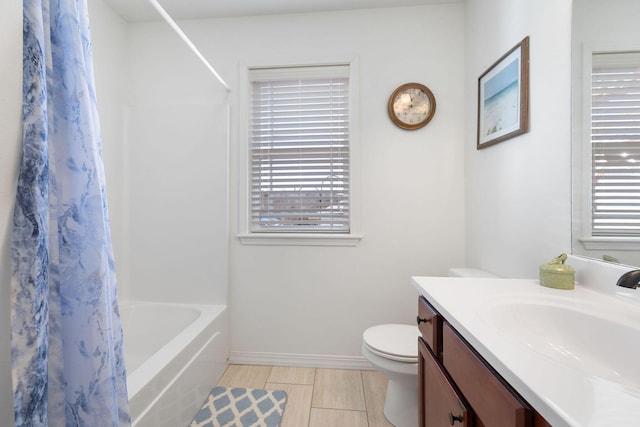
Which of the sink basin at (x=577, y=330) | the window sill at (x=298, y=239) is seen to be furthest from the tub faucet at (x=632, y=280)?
the window sill at (x=298, y=239)

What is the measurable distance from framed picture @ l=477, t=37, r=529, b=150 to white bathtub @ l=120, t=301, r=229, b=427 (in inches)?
78.5

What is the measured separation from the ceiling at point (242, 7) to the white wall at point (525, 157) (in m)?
0.58

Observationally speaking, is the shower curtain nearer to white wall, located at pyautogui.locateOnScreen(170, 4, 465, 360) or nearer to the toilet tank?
white wall, located at pyautogui.locateOnScreen(170, 4, 465, 360)

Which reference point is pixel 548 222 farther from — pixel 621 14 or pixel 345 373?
pixel 345 373

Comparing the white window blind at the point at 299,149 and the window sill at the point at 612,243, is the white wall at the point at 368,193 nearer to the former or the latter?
the white window blind at the point at 299,149

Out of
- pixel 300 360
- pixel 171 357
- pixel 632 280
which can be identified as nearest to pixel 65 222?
pixel 171 357

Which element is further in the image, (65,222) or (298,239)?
(298,239)

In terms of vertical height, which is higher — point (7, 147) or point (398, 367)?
point (7, 147)

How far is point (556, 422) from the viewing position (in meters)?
0.42

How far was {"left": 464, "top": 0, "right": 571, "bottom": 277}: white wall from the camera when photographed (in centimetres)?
111

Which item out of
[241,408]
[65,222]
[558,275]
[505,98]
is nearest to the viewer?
[65,222]

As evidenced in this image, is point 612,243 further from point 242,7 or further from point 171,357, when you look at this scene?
point 242,7

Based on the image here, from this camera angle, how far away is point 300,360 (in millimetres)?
2010

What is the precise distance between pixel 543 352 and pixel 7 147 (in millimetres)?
1452
